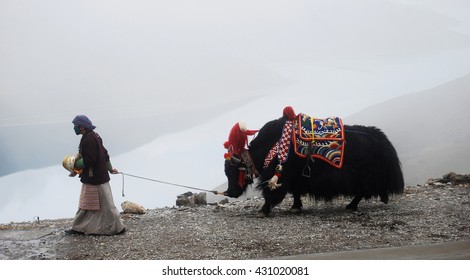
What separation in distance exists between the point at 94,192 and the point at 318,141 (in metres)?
1.74

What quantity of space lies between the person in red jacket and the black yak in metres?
0.96

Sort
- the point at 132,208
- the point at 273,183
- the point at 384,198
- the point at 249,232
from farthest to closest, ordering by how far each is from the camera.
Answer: the point at 132,208
the point at 384,198
the point at 273,183
the point at 249,232

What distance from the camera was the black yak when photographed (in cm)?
472

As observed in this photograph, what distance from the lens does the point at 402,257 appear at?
3.31 m

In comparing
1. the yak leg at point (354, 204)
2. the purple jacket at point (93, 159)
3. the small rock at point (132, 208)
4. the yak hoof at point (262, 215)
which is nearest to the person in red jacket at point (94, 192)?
the purple jacket at point (93, 159)

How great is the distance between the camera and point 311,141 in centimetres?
471

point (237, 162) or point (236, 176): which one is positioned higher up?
point (237, 162)

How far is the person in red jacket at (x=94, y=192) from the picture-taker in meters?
4.15

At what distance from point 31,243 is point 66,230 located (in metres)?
0.30

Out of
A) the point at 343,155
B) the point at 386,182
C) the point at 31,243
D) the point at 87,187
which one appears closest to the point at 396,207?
the point at 386,182

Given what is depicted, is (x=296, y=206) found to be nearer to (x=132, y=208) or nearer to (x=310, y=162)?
(x=310, y=162)

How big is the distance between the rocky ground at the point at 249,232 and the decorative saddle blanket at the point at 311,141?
1.51ft

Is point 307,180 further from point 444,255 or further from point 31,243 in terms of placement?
point 31,243

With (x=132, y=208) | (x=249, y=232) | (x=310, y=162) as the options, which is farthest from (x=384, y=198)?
(x=132, y=208)
